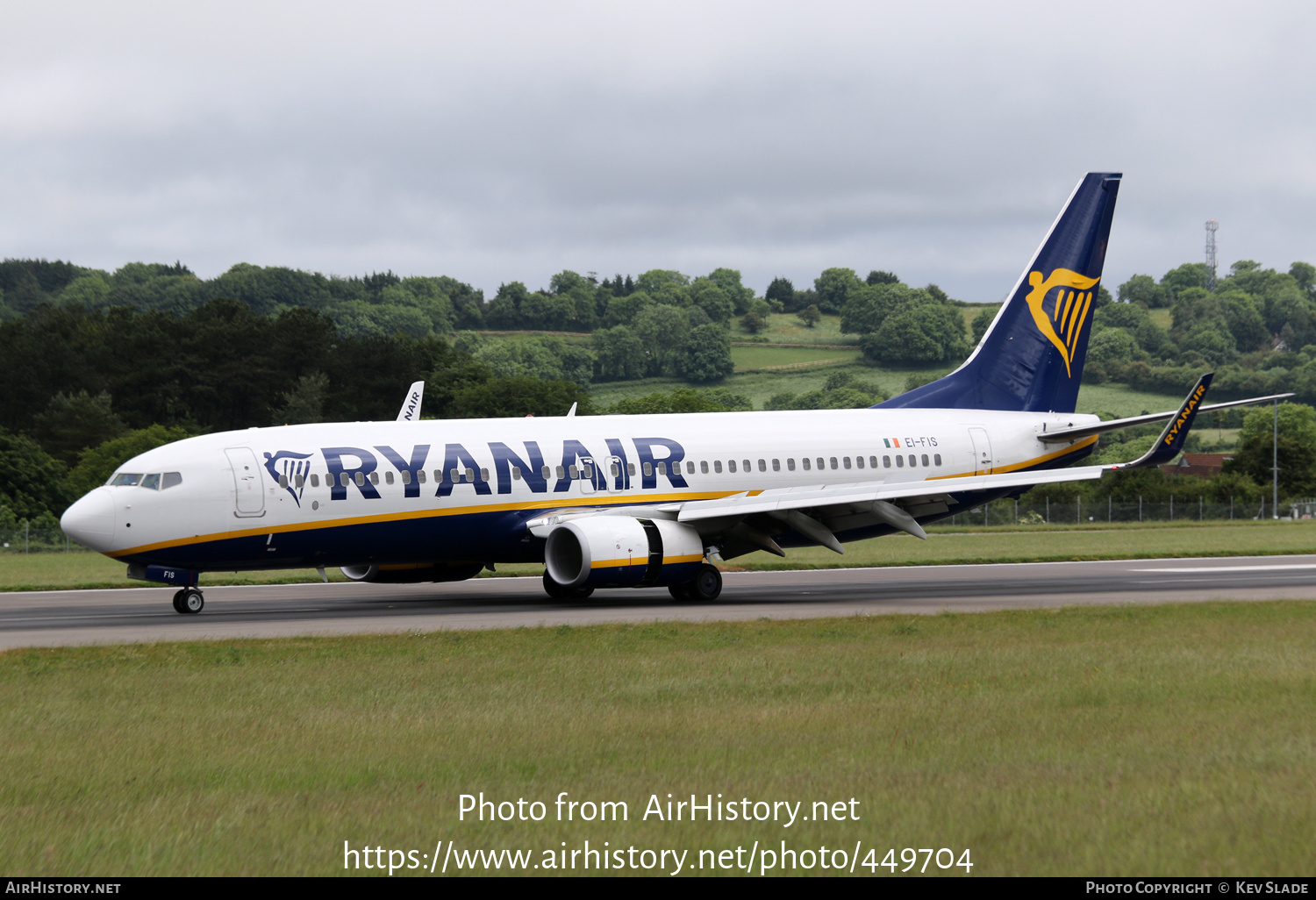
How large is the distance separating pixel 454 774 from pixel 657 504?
18.6 metres

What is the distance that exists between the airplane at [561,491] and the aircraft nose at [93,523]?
0.03 m

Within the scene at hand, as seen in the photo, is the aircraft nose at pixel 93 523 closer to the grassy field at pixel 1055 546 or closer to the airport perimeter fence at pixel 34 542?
the grassy field at pixel 1055 546

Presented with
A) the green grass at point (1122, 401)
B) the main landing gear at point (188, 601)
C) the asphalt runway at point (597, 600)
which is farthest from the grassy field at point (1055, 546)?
the green grass at point (1122, 401)

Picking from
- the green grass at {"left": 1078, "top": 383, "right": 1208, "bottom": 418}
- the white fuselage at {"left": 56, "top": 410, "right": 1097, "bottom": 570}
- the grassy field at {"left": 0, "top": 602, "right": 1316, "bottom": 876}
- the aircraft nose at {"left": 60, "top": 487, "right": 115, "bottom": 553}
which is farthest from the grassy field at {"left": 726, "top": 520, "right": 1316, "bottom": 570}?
the green grass at {"left": 1078, "top": 383, "right": 1208, "bottom": 418}

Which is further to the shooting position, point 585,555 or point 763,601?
point 763,601

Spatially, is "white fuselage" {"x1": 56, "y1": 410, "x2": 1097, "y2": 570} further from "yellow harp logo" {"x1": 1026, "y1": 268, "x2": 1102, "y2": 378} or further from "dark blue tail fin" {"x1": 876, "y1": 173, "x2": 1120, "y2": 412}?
"yellow harp logo" {"x1": 1026, "y1": 268, "x2": 1102, "y2": 378}

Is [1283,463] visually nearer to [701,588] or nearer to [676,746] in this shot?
[701,588]

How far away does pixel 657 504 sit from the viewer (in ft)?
94.5

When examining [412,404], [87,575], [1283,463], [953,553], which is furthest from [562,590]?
[1283,463]

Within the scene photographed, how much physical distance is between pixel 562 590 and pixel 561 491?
89.8 inches

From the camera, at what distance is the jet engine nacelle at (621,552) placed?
83.7 ft

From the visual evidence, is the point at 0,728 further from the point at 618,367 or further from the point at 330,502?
the point at 618,367

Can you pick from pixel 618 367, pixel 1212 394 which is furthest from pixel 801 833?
pixel 1212 394

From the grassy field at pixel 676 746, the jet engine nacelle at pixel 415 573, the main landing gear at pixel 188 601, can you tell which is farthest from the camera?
the jet engine nacelle at pixel 415 573
